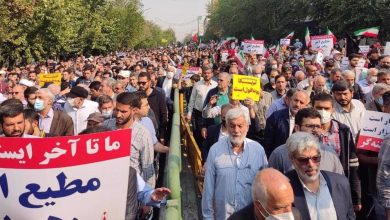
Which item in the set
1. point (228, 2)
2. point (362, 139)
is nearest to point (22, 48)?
point (362, 139)

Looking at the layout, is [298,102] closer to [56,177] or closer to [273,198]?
[273,198]

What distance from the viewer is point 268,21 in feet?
168

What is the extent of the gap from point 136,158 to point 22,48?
21987 millimetres

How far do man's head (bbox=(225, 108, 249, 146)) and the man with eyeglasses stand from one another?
67 centimetres

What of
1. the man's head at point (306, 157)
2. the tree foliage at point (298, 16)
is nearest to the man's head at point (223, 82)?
the man's head at point (306, 157)

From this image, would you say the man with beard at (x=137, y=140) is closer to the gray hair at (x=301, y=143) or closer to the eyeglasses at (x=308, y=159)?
the gray hair at (x=301, y=143)

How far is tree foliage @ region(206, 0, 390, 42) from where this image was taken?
29.7 metres

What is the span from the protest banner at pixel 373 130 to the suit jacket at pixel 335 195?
4.86 ft

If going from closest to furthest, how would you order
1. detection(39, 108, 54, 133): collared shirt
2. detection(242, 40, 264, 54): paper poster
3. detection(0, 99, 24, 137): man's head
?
detection(0, 99, 24, 137): man's head
detection(39, 108, 54, 133): collared shirt
detection(242, 40, 264, 54): paper poster

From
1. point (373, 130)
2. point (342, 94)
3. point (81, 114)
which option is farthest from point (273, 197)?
point (81, 114)

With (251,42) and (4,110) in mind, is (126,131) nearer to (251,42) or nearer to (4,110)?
(4,110)

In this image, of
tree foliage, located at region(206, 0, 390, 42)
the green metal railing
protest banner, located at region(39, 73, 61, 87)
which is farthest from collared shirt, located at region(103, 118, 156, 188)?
tree foliage, located at region(206, 0, 390, 42)

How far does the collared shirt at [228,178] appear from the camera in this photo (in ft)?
13.3

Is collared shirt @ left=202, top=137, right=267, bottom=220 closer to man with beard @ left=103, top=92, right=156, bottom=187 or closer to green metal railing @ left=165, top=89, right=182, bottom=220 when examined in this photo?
green metal railing @ left=165, top=89, right=182, bottom=220
